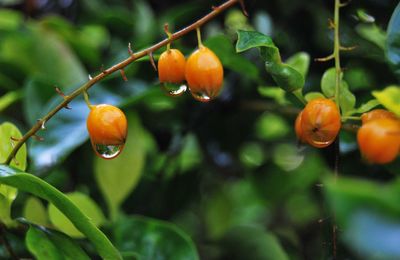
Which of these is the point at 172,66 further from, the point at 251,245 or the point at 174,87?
the point at 251,245

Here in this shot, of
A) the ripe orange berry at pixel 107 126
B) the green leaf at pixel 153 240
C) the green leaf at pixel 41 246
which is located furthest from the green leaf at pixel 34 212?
the ripe orange berry at pixel 107 126

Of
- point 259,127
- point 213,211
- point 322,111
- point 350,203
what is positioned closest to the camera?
point 350,203

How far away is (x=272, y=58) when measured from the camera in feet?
2.69

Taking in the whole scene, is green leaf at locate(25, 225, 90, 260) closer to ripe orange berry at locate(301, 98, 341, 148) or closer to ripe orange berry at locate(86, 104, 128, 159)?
ripe orange berry at locate(86, 104, 128, 159)

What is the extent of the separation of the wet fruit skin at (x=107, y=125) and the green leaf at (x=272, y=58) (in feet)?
0.59

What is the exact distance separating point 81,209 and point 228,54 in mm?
401

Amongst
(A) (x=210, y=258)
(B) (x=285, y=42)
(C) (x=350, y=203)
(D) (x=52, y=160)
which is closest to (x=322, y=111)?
Answer: (C) (x=350, y=203)

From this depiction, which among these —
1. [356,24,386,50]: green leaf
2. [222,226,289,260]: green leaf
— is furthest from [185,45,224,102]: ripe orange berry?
[222,226,289,260]: green leaf

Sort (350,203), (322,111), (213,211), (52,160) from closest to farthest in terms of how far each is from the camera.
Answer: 1. (350,203)
2. (322,111)
3. (52,160)
4. (213,211)

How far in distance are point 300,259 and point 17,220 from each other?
2.37 ft

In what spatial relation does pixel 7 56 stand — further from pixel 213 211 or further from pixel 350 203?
pixel 350 203

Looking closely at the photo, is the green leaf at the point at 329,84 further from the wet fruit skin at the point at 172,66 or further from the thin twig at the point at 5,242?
the thin twig at the point at 5,242

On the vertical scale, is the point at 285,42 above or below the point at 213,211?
above

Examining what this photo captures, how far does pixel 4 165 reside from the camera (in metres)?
0.82
